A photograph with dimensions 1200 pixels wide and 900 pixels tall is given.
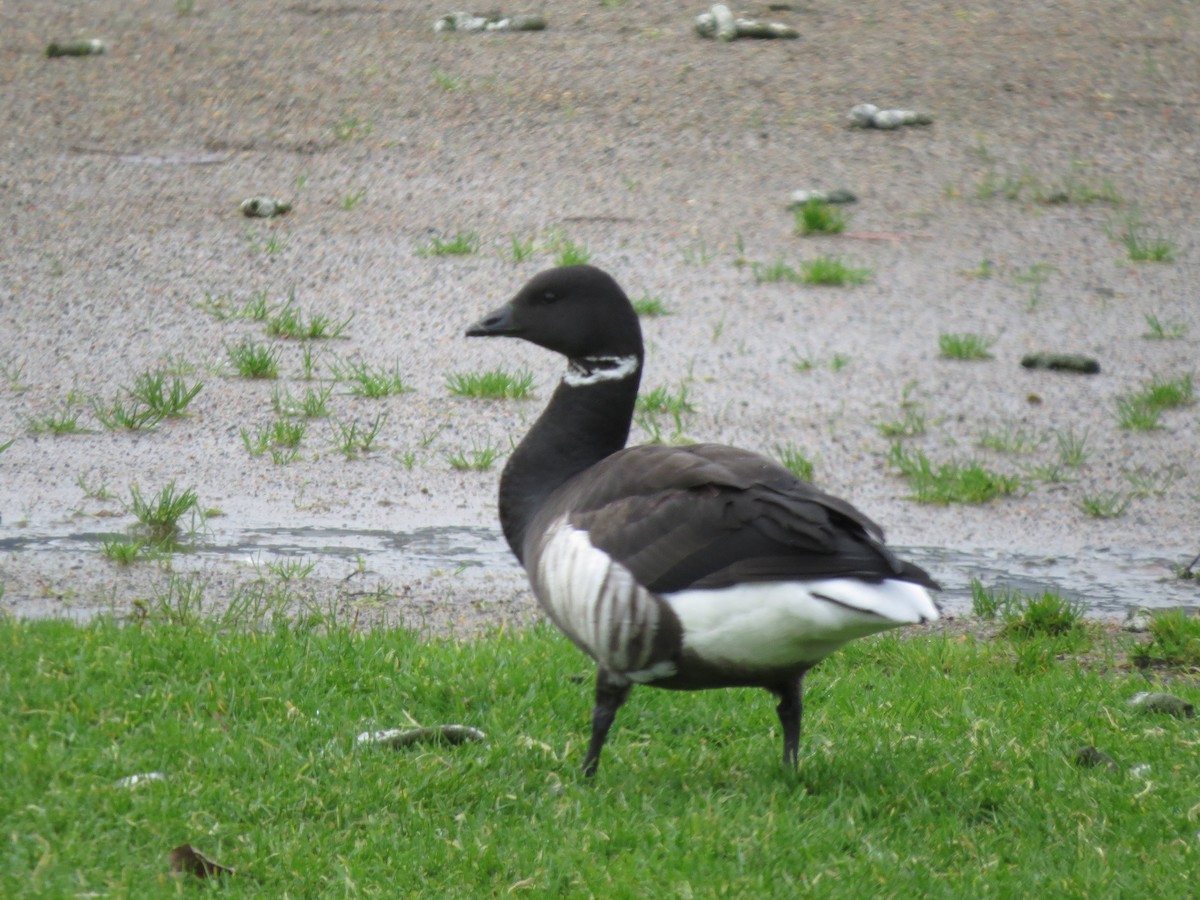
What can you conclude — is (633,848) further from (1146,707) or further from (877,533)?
(1146,707)

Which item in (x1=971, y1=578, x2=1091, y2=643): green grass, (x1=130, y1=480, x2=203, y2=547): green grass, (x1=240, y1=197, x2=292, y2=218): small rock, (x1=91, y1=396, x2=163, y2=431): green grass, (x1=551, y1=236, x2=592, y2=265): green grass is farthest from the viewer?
(x1=240, y1=197, x2=292, y2=218): small rock

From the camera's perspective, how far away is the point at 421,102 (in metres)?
12.5

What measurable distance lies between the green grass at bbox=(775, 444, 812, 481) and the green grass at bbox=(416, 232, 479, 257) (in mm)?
3135

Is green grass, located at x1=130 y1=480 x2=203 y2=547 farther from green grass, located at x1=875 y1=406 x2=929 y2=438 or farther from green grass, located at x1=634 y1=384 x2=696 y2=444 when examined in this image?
green grass, located at x1=875 y1=406 x2=929 y2=438

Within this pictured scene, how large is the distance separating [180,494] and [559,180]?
4.82 meters

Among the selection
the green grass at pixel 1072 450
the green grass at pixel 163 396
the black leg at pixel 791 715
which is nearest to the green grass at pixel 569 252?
the green grass at pixel 163 396

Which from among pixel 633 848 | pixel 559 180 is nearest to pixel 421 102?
pixel 559 180

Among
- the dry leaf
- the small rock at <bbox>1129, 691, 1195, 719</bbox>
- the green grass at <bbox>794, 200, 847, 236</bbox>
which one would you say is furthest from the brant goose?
the green grass at <bbox>794, 200, 847, 236</bbox>

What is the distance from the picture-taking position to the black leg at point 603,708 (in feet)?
14.4

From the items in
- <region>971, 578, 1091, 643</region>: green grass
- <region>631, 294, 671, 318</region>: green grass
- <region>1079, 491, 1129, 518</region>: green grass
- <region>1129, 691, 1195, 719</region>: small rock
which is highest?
<region>1129, 691, 1195, 719</region>: small rock

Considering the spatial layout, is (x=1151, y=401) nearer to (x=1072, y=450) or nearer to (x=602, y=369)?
(x=1072, y=450)

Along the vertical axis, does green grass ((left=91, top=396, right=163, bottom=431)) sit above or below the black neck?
below

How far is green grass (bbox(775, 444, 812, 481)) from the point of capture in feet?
24.8

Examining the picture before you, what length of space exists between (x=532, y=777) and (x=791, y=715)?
30.4 inches
